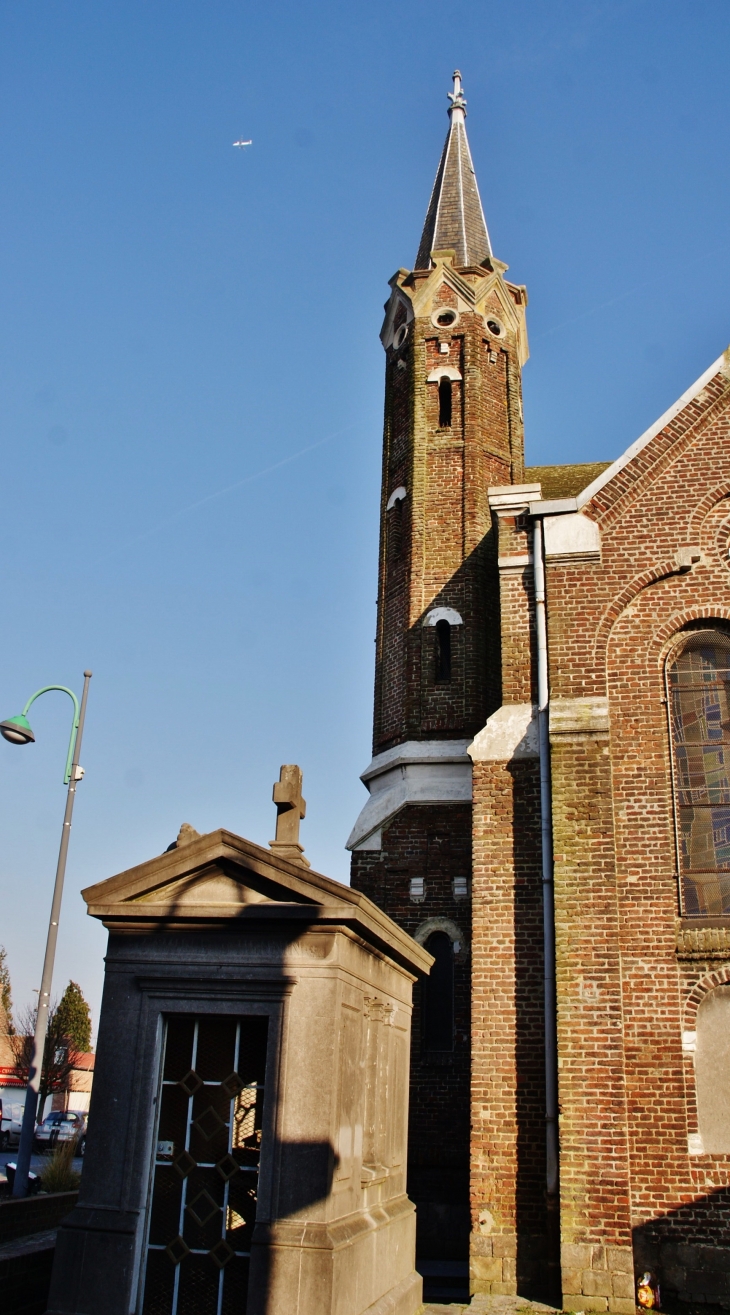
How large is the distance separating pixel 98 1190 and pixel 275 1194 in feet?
4.17

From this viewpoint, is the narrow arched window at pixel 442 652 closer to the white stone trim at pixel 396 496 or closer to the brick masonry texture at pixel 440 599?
the brick masonry texture at pixel 440 599

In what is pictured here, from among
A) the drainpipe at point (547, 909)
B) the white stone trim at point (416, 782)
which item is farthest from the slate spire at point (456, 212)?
the white stone trim at point (416, 782)

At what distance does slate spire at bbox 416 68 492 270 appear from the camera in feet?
69.7

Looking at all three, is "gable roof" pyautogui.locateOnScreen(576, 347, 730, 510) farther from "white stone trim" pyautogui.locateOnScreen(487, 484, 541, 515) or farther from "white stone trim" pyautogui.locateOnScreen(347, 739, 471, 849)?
"white stone trim" pyautogui.locateOnScreen(347, 739, 471, 849)

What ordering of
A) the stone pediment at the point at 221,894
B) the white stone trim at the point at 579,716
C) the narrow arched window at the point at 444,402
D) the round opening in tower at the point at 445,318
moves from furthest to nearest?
the round opening in tower at the point at 445,318 < the narrow arched window at the point at 444,402 < the white stone trim at the point at 579,716 < the stone pediment at the point at 221,894

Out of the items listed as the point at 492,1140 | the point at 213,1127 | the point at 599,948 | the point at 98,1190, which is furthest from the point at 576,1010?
the point at 98,1190

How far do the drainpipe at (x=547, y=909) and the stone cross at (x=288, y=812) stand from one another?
4.23 m

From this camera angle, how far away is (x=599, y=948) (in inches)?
465

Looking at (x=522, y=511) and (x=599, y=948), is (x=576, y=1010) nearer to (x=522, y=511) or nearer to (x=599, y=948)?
(x=599, y=948)

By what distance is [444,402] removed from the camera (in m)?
18.8

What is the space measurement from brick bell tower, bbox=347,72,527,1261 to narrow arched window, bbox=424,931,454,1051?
18 mm

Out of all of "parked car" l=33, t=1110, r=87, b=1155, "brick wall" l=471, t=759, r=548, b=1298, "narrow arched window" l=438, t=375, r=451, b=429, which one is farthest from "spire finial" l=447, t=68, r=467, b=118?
"parked car" l=33, t=1110, r=87, b=1155

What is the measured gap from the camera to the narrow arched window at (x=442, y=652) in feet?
55.0

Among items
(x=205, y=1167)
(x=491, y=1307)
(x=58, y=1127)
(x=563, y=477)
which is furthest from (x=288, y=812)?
(x=58, y=1127)
